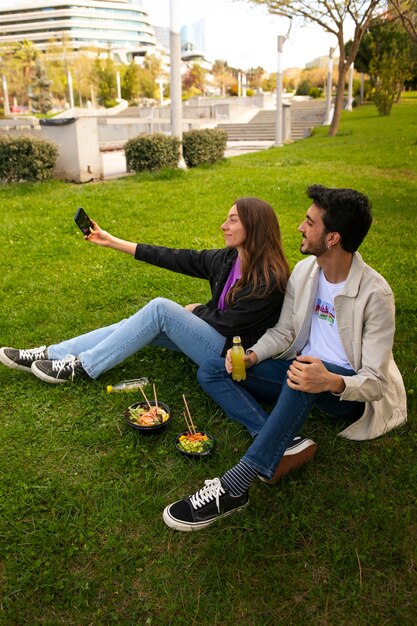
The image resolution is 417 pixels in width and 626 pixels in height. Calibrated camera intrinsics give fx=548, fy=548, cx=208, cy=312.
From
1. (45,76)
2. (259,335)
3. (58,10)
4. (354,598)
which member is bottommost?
(354,598)

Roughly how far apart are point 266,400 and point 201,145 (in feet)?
36.0

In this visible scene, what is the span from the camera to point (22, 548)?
7.86 ft

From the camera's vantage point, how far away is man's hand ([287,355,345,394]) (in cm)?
239

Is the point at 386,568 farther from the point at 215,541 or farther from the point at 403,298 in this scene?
the point at 403,298

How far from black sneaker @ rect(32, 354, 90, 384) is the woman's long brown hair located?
128 cm

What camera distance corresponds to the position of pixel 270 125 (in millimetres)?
30578

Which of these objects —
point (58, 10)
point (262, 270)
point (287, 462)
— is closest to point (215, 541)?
point (287, 462)

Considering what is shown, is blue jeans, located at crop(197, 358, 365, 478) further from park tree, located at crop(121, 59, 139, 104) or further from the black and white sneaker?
park tree, located at crop(121, 59, 139, 104)

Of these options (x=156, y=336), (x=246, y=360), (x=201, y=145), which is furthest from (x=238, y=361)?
(x=201, y=145)

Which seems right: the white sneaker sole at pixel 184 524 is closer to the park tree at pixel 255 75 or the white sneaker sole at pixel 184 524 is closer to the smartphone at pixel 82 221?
the smartphone at pixel 82 221

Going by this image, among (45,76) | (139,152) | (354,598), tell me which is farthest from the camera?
(45,76)

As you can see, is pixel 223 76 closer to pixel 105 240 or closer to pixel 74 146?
pixel 74 146

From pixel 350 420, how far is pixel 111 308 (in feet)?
8.76

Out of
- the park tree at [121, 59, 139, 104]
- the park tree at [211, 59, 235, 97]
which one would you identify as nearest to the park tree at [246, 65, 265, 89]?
the park tree at [211, 59, 235, 97]
